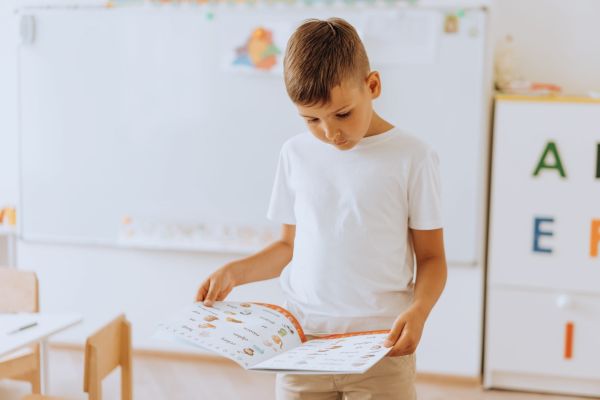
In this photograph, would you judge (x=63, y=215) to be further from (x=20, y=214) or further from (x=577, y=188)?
(x=577, y=188)

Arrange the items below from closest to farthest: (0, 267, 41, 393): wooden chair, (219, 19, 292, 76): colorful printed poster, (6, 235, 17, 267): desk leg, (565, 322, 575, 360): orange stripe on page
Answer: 1. (0, 267, 41, 393): wooden chair
2. (565, 322, 575, 360): orange stripe on page
3. (219, 19, 292, 76): colorful printed poster
4. (6, 235, 17, 267): desk leg

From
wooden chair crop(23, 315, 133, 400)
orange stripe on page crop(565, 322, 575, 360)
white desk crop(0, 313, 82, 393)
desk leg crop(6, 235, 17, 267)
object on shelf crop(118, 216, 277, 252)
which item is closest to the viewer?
wooden chair crop(23, 315, 133, 400)

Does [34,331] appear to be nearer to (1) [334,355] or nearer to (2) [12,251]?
(1) [334,355]

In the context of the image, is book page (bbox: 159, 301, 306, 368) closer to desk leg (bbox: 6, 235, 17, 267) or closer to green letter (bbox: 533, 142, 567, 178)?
green letter (bbox: 533, 142, 567, 178)

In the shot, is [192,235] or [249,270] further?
[192,235]

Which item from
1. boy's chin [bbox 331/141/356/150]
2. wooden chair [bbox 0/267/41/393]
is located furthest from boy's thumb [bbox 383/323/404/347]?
wooden chair [bbox 0/267/41/393]

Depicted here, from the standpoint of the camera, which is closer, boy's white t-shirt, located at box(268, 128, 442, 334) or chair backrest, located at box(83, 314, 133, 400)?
boy's white t-shirt, located at box(268, 128, 442, 334)

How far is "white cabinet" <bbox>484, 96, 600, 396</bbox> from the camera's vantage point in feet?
10.2

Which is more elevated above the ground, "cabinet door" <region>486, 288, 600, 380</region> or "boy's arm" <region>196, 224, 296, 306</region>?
"boy's arm" <region>196, 224, 296, 306</region>

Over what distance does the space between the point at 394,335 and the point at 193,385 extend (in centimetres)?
229

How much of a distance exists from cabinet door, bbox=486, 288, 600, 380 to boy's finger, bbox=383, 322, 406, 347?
216 cm

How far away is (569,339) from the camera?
3.22 metres

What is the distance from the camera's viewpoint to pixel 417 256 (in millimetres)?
1380

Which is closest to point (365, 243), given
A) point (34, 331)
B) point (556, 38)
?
point (34, 331)
